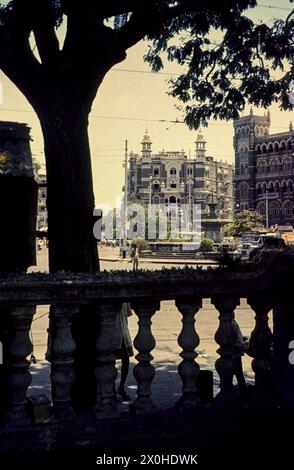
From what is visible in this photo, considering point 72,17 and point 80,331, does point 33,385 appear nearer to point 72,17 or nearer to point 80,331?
point 80,331

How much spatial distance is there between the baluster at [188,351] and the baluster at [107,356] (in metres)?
0.45

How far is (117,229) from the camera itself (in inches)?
3258

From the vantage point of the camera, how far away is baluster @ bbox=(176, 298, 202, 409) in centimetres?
343

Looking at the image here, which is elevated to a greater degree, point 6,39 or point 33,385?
point 6,39

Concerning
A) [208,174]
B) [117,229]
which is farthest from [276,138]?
[117,229]

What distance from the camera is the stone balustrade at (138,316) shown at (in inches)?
123

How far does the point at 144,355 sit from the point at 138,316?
25cm

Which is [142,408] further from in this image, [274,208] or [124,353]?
[274,208]

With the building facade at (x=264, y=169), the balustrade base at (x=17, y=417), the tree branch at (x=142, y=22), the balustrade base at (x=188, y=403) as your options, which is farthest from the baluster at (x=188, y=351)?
the building facade at (x=264, y=169)

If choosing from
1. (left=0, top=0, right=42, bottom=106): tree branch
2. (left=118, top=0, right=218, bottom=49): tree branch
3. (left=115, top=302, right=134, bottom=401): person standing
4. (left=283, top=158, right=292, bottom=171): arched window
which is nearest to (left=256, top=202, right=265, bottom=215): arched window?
(left=283, top=158, right=292, bottom=171): arched window

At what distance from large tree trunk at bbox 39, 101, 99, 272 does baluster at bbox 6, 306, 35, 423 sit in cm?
134

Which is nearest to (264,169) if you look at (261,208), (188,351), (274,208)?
(261,208)

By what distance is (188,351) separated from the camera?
3.47m

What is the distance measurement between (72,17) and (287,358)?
11.7 feet
